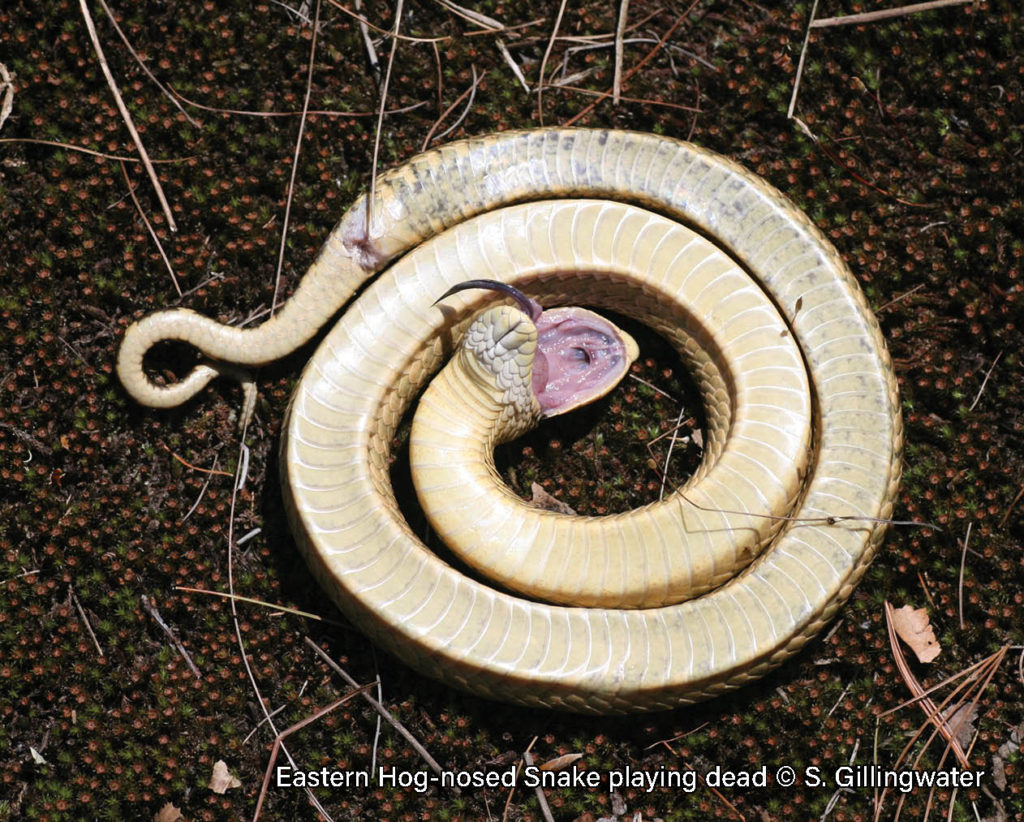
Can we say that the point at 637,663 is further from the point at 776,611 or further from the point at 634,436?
the point at 634,436

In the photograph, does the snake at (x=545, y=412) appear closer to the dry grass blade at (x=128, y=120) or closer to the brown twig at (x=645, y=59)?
the brown twig at (x=645, y=59)

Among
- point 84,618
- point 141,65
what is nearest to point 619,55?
point 141,65

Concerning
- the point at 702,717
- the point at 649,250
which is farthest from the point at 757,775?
the point at 649,250

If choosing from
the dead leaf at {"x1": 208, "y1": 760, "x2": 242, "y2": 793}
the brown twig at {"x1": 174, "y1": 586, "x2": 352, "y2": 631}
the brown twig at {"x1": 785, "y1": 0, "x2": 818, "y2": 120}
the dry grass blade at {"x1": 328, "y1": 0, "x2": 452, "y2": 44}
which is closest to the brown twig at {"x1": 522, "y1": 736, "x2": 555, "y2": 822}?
the brown twig at {"x1": 174, "y1": 586, "x2": 352, "y2": 631}

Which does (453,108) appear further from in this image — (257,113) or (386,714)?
(386,714)

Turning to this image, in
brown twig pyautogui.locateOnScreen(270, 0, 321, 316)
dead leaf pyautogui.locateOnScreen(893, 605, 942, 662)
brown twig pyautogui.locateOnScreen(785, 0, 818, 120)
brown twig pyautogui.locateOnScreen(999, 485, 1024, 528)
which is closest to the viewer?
dead leaf pyautogui.locateOnScreen(893, 605, 942, 662)

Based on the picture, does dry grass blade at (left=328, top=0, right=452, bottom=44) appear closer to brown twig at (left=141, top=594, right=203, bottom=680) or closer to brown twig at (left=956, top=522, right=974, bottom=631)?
brown twig at (left=141, top=594, right=203, bottom=680)
